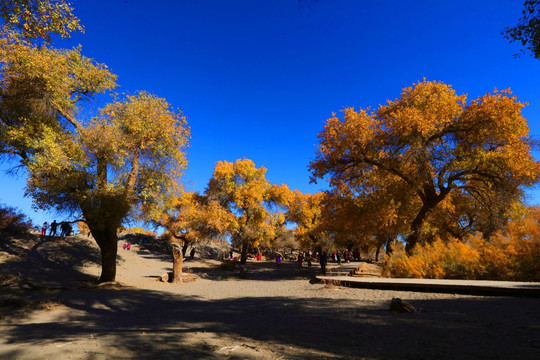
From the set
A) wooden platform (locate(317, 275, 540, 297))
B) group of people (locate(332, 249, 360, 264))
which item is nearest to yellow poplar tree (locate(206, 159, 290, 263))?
group of people (locate(332, 249, 360, 264))

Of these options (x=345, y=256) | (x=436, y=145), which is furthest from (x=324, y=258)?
(x=345, y=256)

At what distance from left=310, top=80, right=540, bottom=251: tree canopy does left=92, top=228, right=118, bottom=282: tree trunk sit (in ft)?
42.6

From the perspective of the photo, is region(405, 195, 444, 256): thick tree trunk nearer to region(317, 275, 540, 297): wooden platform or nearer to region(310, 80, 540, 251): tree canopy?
region(310, 80, 540, 251): tree canopy

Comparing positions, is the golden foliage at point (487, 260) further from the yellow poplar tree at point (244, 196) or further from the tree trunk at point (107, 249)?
the yellow poplar tree at point (244, 196)

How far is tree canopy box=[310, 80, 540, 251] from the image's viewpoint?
15055 mm

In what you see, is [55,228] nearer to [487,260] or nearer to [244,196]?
[244,196]

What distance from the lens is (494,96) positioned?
590 inches

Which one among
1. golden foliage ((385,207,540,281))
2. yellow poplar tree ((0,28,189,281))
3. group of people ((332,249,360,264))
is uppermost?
yellow poplar tree ((0,28,189,281))

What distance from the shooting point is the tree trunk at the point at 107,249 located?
15.4 m

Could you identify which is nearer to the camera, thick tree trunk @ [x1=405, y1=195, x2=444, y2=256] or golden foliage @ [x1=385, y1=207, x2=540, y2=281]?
golden foliage @ [x1=385, y1=207, x2=540, y2=281]

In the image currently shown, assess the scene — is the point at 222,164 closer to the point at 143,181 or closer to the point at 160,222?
the point at 160,222

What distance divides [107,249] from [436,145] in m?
20.6

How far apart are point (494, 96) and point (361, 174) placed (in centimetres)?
825

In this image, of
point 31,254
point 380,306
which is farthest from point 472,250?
point 31,254
